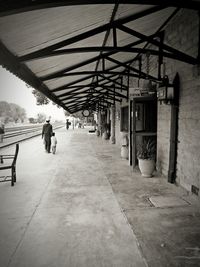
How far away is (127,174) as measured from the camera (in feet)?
19.8

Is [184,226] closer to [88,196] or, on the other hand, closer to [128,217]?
[128,217]

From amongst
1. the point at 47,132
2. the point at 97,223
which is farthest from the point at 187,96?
the point at 47,132

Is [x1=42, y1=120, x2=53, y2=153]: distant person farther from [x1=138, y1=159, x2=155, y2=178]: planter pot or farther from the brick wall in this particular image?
the brick wall

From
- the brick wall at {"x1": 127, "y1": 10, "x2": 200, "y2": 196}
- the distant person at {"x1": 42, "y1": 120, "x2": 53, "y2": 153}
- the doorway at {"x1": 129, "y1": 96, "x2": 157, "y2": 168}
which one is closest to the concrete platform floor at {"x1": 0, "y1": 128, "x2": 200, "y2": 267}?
the brick wall at {"x1": 127, "y1": 10, "x2": 200, "y2": 196}

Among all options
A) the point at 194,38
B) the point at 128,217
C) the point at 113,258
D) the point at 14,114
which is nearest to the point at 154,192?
the point at 128,217

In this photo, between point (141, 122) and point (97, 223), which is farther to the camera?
point (141, 122)

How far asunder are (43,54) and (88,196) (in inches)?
114

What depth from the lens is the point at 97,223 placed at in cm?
323

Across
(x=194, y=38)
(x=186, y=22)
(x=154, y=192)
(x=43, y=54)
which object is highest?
(x=186, y=22)

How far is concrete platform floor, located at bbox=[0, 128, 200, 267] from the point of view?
8.04 feet

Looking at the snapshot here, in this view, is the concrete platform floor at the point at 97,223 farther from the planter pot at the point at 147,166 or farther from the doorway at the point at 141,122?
the doorway at the point at 141,122

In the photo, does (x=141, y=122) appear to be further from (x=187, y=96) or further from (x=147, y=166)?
(x=187, y=96)

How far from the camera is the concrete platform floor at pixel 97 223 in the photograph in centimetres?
245

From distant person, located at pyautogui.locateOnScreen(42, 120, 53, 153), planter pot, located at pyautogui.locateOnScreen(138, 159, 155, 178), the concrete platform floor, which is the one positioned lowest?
the concrete platform floor
